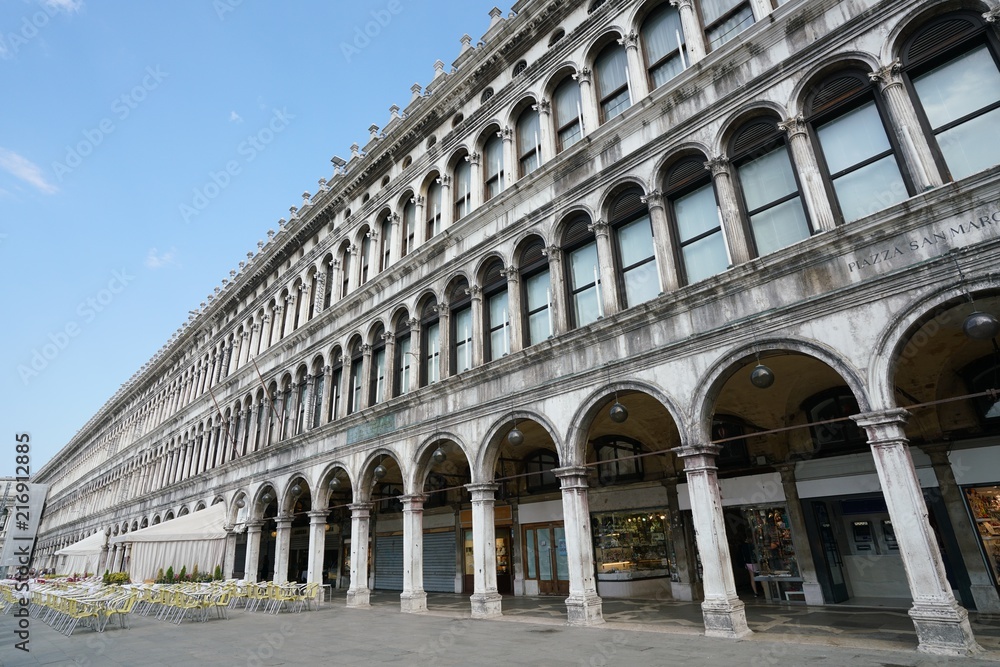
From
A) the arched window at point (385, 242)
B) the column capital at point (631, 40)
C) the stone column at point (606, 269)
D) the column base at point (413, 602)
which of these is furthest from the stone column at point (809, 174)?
the arched window at point (385, 242)

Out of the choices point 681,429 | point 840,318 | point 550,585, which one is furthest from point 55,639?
point 840,318

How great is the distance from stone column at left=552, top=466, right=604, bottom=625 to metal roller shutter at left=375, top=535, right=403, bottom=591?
13.6 metres

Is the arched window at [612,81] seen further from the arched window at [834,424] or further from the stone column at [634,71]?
the arched window at [834,424]

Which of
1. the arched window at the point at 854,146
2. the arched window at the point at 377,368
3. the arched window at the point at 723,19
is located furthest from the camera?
the arched window at the point at 377,368

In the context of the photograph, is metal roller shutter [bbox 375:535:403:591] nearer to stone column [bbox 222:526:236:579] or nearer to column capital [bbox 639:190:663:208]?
stone column [bbox 222:526:236:579]

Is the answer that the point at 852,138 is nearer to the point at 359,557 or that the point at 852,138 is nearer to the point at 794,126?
the point at 794,126

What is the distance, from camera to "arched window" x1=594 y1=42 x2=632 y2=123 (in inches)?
557

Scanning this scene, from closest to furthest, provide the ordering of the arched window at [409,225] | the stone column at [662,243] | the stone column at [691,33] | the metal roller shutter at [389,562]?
the stone column at [662,243] → the stone column at [691,33] → the arched window at [409,225] → the metal roller shutter at [389,562]

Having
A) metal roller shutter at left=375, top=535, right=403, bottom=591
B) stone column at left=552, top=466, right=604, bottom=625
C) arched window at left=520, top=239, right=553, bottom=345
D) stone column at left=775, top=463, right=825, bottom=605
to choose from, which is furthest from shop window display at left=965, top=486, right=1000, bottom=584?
metal roller shutter at left=375, top=535, right=403, bottom=591

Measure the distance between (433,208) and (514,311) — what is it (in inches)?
267

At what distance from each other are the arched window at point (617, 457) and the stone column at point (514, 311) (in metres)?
4.83

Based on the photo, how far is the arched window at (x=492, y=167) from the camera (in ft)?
56.3

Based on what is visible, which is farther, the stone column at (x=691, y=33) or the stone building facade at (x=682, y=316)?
the stone column at (x=691, y=33)

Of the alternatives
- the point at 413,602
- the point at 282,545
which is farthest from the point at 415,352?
the point at 282,545
